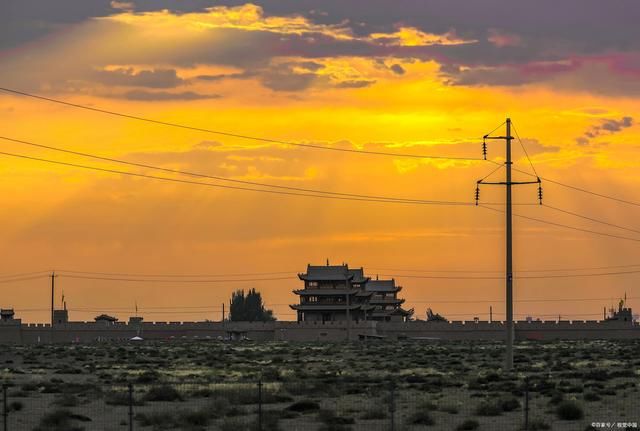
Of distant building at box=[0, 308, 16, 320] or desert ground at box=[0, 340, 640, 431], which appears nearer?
desert ground at box=[0, 340, 640, 431]

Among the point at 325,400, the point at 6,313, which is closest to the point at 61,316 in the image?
the point at 6,313

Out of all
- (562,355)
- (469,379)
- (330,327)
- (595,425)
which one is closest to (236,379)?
(469,379)

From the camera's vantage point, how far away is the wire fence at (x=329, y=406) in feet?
107

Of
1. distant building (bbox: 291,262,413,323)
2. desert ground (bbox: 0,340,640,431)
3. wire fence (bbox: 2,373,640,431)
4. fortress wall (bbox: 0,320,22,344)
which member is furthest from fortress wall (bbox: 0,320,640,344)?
wire fence (bbox: 2,373,640,431)

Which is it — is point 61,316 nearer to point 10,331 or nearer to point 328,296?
point 10,331

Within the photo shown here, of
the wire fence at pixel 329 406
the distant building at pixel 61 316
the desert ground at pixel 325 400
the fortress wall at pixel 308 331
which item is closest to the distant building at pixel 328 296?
the fortress wall at pixel 308 331

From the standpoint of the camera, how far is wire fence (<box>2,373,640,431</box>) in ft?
107

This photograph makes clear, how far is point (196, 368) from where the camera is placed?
6819 cm

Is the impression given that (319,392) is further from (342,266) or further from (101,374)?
(342,266)

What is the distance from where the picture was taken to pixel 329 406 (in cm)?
3900

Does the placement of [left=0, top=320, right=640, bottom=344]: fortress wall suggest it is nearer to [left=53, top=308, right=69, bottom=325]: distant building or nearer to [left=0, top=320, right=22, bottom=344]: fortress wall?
[left=0, top=320, right=22, bottom=344]: fortress wall

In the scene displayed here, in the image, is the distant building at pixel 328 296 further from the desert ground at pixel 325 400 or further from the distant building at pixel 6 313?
the desert ground at pixel 325 400

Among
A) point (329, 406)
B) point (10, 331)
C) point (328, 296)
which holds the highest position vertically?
point (328, 296)

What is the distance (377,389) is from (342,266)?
12998cm
